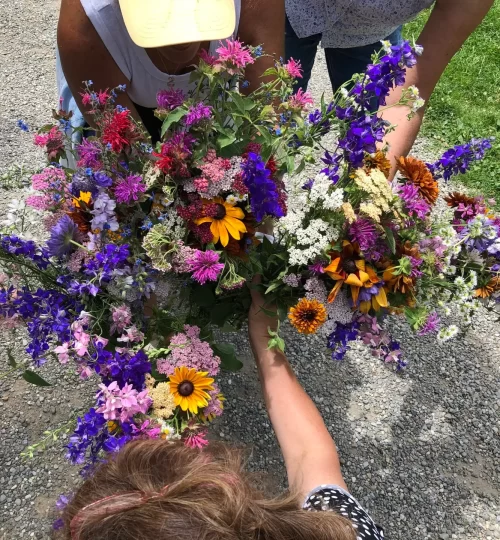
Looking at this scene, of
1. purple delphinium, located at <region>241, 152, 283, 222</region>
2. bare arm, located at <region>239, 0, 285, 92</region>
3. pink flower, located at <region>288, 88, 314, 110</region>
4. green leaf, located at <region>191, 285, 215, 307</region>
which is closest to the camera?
purple delphinium, located at <region>241, 152, 283, 222</region>

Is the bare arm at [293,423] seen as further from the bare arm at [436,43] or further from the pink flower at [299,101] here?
the bare arm at [436,43]

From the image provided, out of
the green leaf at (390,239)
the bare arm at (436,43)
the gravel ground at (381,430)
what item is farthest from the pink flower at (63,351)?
the gravel ground at (381,430)

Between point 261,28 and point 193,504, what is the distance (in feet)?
3.64

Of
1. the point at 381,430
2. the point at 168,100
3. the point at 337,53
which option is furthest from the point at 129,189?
the point at 381,430

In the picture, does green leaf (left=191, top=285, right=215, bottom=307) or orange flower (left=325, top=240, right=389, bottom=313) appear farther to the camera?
green leaf (left=191, top=285, right=215, bottom=307)

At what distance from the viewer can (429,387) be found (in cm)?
230

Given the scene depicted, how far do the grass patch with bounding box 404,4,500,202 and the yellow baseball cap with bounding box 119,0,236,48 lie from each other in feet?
8.59

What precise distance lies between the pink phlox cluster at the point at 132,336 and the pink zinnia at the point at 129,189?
0.25 m

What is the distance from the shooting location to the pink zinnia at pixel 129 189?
37.5 inches

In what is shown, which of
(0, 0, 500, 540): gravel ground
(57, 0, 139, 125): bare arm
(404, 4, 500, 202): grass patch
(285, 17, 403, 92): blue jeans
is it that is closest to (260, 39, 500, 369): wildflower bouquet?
(57, 0, 139, 125): bare arm

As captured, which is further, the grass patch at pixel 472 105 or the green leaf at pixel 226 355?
the grass patch at pixel 472 105

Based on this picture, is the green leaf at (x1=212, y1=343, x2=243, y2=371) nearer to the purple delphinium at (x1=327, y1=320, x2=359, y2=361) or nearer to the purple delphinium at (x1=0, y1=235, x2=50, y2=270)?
the purple delphinium at (x1=327, y1=320, x2=359, y2=361)

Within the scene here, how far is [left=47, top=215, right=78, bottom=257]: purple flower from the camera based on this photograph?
978mm

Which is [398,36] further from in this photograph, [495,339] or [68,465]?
[68,465]
